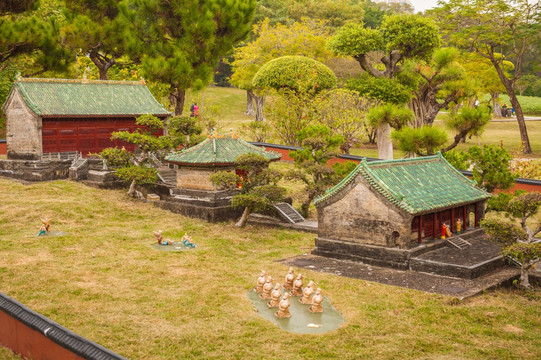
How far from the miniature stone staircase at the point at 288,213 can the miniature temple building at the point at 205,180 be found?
7.00ft

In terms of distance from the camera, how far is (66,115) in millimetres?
34625

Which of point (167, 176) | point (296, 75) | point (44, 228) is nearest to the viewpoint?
point (44, 228)

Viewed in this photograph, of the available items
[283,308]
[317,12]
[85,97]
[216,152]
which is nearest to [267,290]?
[283,308]

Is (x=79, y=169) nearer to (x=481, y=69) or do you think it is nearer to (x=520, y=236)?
(x=520, y=236)

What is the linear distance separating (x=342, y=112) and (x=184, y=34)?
13.1 meters

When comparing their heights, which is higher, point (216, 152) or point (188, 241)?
point (216, 152)

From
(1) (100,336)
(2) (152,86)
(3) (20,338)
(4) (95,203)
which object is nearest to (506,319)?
(1) (100,336)

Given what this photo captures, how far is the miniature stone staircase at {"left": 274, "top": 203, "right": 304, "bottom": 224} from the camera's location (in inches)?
1153

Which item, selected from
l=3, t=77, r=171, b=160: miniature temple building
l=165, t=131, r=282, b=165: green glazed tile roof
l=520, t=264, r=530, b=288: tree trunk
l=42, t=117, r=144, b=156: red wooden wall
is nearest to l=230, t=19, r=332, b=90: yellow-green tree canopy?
l=3, t=77, r=171, b=160: miniature temple building

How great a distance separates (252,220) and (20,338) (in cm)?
1736

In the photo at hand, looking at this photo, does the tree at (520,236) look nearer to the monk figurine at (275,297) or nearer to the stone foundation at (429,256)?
the stone foundation at (429,256)

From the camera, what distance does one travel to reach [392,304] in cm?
1862

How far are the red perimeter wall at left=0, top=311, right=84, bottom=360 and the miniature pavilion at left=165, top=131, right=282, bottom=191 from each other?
54.4 feet

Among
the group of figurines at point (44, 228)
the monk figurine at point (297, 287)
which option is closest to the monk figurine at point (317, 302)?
the monk figurine at point (297, 287)
